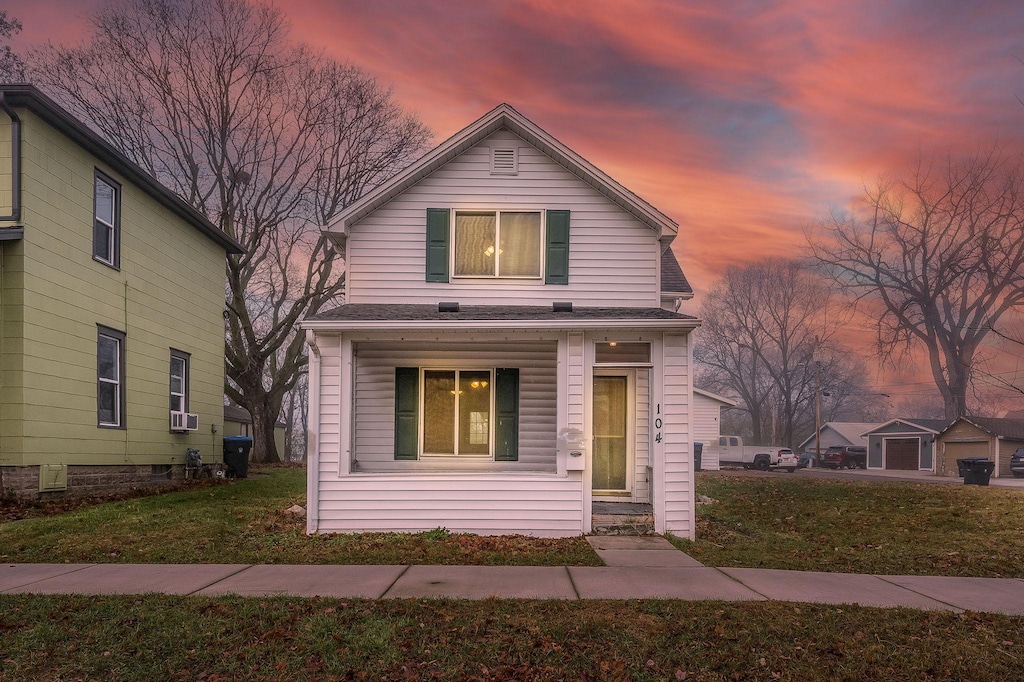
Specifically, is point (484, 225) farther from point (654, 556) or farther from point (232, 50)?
point (232, 50)

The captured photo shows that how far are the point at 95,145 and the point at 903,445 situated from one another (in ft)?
179

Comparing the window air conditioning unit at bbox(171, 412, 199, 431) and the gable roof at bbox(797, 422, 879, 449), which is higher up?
the window air conditioning unit at bbox(171, 412, 199, 431)

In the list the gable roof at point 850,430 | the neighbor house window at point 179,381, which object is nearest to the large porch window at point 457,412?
the neighbor house window at point 179,381

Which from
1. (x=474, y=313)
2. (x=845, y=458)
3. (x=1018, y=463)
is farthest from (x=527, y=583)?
(x=845, y=458)

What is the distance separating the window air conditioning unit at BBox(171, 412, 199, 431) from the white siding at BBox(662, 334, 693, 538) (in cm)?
1235

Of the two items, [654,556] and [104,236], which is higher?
[104,236]

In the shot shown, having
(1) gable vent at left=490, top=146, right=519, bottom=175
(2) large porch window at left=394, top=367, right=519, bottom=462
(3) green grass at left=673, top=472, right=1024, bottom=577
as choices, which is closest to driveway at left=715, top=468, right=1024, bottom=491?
(3) green grass at left=673, top=472, right=1024, bottom=577

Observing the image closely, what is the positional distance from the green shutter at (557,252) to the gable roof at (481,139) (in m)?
0.97

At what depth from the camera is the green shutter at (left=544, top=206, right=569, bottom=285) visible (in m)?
12.7

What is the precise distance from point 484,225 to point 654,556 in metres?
6.62

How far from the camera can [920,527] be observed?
38.7 ft

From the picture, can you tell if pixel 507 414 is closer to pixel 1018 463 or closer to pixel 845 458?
pixel 1018 463

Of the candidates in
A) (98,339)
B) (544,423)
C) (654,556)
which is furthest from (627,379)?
(98,339)

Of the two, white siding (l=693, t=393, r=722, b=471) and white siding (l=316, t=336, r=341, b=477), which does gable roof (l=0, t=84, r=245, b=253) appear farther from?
white siding (l=693, t=393, r=722, b=471)
